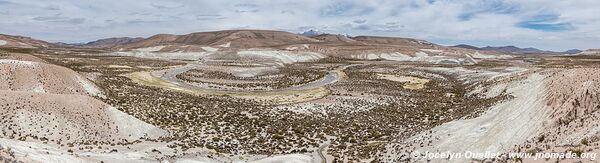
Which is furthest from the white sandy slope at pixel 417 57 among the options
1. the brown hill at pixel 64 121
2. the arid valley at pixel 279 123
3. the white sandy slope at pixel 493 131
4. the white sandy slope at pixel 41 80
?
the brown hill at pixel 64 121

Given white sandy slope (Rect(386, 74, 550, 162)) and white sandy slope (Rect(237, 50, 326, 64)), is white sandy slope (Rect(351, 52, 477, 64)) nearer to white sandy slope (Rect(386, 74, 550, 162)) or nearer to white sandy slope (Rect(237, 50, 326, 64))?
white sandy slope (Rect(237, 50, 326, 64))

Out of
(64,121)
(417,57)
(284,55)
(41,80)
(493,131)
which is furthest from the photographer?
(417,57)

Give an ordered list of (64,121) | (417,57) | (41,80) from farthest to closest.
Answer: (417,57) → (41,80) → (64,121)

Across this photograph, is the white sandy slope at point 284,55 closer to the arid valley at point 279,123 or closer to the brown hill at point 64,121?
the arid valley at point 279,123

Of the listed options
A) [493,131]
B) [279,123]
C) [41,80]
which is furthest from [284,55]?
[493,131]

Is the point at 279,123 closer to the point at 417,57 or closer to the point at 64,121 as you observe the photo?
the point at 64,121

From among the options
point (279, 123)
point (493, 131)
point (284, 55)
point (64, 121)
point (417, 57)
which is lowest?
point (279, 123)

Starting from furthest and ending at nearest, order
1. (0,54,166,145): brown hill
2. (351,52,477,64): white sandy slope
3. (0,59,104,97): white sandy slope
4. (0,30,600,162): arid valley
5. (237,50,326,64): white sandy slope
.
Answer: (237,50,326,64): white sandy slope < (351,52,477,64): white sandy slope < (0,59,104,97): white sandy slope < (0,54,166,145): brown hill < (0,30,600,162): arid valley

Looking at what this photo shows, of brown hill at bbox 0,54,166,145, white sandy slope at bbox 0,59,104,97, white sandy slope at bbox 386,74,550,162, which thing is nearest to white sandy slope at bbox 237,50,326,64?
white sandy slope at bbox 0,59,104,97
